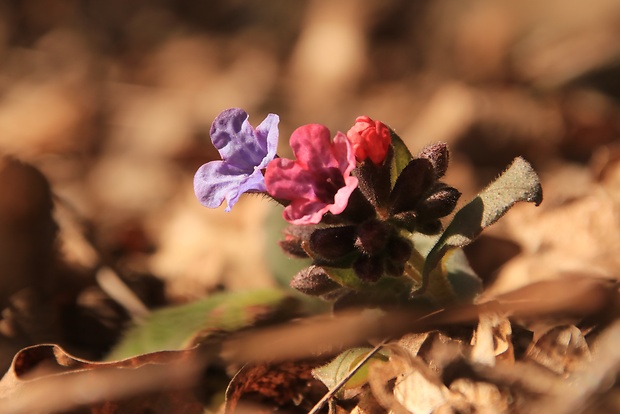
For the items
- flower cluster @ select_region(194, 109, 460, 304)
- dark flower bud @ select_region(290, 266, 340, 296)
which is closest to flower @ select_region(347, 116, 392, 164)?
flower cluster @ select_region(194, 109, 460, 304)

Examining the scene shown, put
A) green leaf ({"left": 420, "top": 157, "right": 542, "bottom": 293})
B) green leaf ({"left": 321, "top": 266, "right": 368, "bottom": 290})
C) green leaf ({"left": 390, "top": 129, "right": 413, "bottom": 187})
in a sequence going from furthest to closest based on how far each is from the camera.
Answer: green leaf ({"left": 390, "top": 129, "right": 413, "bottom": 187}), green leaf ({"left": 321, "top": 266, "right": 368, "bottom": 290}), green leaf ({"left": 420, "top": 157, "right": 542, "bottom": 293})

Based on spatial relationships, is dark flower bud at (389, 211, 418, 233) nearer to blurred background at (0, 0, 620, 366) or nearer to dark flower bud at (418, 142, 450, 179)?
dark flower bud at (418, 142, 450, 179)

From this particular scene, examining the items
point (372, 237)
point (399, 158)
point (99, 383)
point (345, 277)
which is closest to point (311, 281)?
point (345, 277)

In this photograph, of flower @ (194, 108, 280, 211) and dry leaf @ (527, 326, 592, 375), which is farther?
flower @ (194, 108, 280, 211)

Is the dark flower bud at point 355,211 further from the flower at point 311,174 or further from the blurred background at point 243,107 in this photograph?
the blurred background at point 243,107

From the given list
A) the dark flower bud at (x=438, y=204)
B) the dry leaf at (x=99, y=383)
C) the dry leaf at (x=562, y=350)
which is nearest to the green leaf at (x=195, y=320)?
the dry leaf at (x=99, y=383)

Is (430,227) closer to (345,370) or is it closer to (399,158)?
(399,158)

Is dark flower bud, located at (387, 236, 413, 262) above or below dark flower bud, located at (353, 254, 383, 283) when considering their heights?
above
